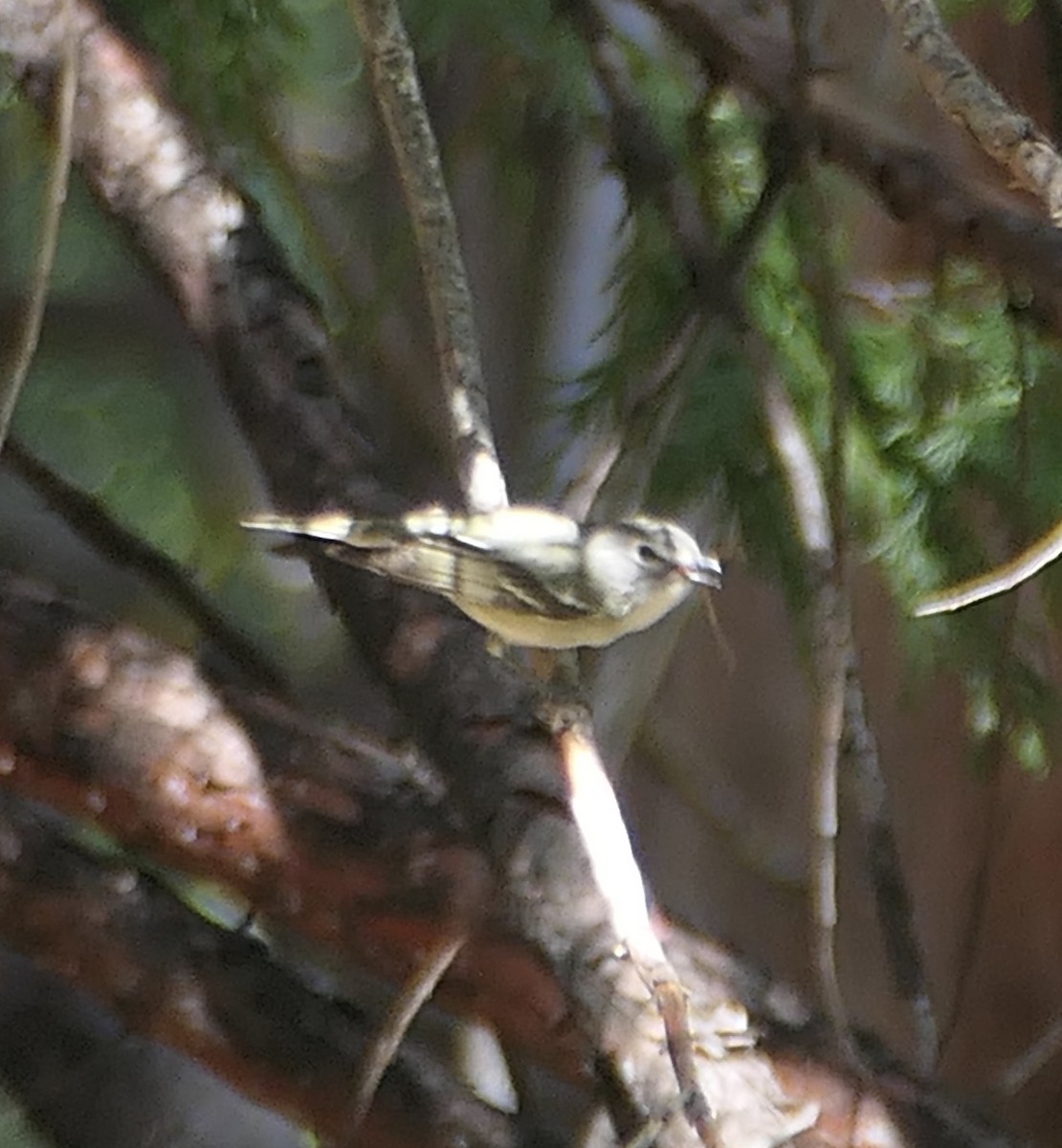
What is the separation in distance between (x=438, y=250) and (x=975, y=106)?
0.21 metres

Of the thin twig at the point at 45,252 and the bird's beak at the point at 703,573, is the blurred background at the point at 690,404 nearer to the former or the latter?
the bird's beak at the point at 703,573

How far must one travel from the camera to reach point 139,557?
813 mm

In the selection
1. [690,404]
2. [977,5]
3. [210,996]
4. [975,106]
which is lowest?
[210,996]

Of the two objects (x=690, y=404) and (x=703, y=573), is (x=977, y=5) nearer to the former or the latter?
(x=690, y=404)

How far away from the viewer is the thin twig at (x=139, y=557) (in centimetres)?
80

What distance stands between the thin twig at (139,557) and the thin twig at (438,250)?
0.31m

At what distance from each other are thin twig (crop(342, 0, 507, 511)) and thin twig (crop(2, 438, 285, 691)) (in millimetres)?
312

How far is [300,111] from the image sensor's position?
1.35 metres

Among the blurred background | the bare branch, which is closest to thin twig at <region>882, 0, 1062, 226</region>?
the blurred background

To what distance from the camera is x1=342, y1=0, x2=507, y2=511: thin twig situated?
0.52 meters

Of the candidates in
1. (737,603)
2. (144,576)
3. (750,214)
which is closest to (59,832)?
(144,576)

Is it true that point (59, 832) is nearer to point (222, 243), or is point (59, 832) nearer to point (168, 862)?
point (168, 862)

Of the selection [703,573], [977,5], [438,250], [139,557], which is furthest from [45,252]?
[977,5]

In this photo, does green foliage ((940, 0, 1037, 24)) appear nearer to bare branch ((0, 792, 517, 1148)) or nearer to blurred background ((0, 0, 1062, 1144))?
blurred background ((0, 0, 1062, 1144))
